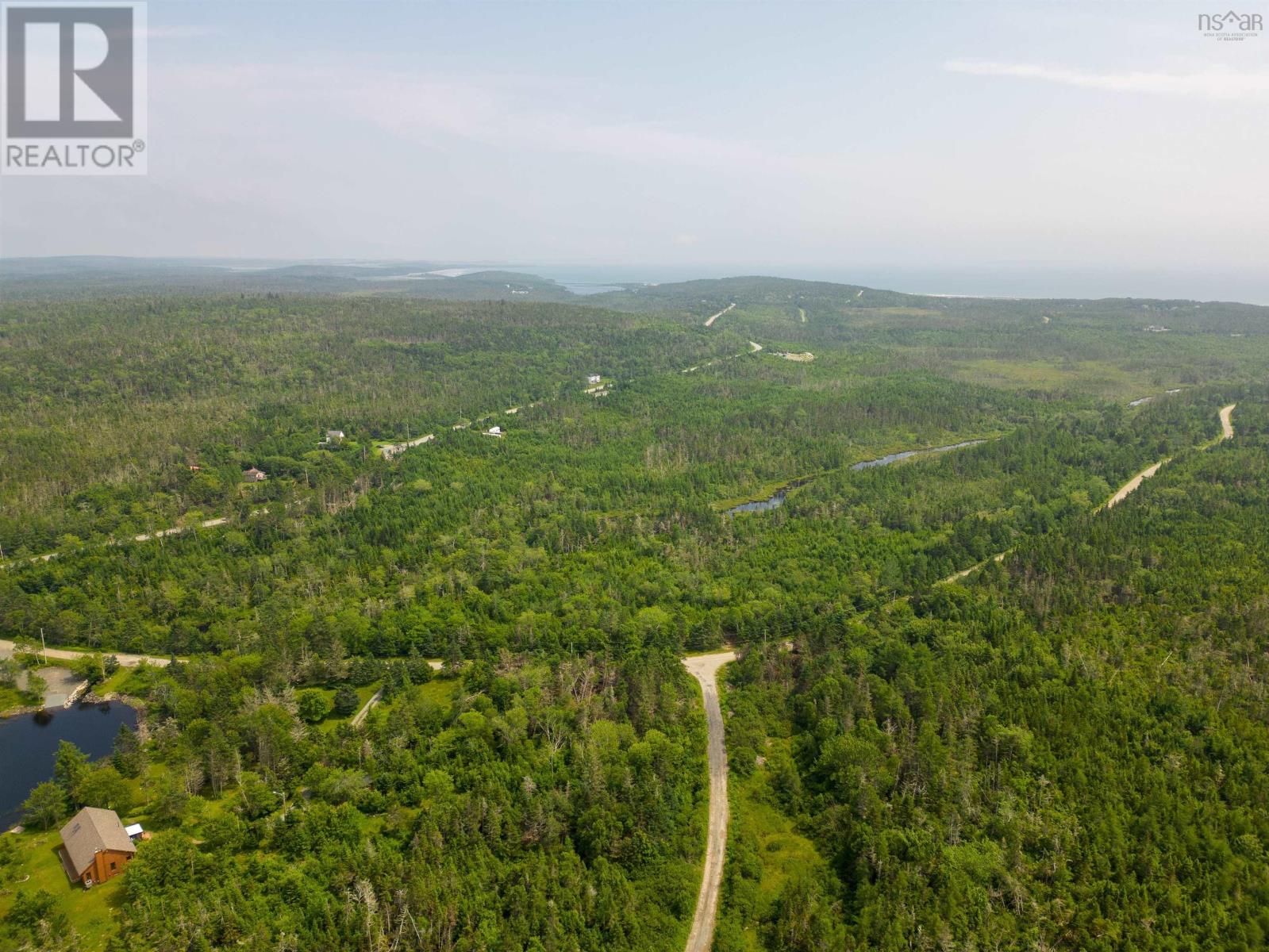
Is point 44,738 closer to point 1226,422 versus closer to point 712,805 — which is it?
point 712,805

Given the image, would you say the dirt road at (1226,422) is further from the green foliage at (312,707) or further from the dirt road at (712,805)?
the green foliage at (312,707)

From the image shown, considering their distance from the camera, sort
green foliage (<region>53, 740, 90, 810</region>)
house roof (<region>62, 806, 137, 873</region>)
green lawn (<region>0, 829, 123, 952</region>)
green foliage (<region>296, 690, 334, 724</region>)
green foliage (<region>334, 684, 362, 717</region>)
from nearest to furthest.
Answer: green lawn (<region>0, 829, 123, 952</region>)
house roof (<region>62, 806, 137, 873</region>)
green foliage (<region>53, 740, 90, 810</region>)
green foliage (<region>296, 690, 334, 724</region>)
green foliage (<region>334, 684, 362, 717</region>)

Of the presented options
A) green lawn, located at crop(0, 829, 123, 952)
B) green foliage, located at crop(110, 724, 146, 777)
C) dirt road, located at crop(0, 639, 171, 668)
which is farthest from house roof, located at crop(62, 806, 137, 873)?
dirt road, located at crop(0, 639, 171, 668)

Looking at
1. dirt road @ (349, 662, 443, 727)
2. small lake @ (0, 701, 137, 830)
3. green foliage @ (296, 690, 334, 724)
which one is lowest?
small lake @ (0, 701, 137, 830)

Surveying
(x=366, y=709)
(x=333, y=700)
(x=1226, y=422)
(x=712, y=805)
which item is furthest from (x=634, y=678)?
(x=1226, y=422)

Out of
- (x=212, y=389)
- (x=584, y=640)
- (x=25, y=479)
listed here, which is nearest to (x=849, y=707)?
(x=584, y=640)

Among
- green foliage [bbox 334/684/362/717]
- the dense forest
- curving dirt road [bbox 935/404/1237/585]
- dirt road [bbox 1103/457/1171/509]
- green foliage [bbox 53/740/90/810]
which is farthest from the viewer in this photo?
dirt road [bbox 1103/457/1171/509]

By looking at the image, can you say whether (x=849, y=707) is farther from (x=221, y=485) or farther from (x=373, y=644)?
(x=221, y=485)

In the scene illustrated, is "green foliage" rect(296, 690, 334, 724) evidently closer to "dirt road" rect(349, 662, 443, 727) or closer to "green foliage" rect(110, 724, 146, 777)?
"dirt road" rect(349, 662, 443, 727)
